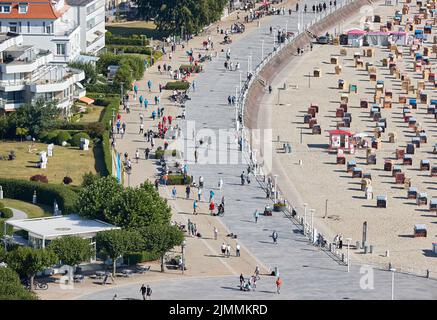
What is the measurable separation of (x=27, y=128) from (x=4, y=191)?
633 inches

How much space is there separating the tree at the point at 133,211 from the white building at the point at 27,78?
33.0 m

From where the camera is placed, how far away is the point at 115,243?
74125 millimetres

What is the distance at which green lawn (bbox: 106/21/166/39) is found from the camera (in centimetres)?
15575

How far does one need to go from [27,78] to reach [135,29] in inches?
1952

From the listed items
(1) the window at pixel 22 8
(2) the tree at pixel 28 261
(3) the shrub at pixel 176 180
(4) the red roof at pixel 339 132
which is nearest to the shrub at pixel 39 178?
(3) the shrub at pixel 176 180

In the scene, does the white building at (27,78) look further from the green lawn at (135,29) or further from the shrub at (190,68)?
the green lawn at (135,29)

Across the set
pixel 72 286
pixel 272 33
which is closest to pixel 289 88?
pixel 272 33

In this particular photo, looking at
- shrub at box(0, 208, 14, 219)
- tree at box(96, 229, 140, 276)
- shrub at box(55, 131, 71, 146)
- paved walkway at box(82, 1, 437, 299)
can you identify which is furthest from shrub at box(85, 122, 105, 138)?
tree at box(96, 229, 140, 276)

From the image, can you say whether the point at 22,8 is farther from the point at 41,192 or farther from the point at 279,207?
the point at 279,207

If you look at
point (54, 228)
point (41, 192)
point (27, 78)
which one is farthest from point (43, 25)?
point (54, 228)

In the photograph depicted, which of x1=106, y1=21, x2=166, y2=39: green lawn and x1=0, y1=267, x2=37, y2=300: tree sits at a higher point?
x1=106, y1=21, x2=166, y2=39: green lawn

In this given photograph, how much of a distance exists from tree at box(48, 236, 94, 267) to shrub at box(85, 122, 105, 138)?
33.4m

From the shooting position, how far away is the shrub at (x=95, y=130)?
107 m

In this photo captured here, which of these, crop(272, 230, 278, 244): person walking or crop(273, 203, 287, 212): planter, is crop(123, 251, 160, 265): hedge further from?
crop(273, 203, 287, 212): planter
